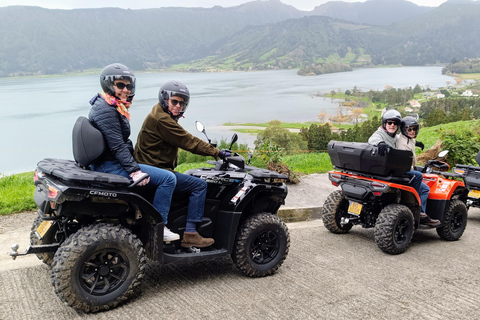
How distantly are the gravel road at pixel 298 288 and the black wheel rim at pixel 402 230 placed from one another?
0.22m

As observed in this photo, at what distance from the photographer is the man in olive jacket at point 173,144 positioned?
14.5ft

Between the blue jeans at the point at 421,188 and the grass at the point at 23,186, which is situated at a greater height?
the blue jeans at the point at 421,188

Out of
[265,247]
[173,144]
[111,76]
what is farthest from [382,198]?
[111,76]

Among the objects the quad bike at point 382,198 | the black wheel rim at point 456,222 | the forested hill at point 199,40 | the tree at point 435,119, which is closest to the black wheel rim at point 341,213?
the quad bike at point 382,198

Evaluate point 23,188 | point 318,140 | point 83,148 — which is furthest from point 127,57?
point 83,148

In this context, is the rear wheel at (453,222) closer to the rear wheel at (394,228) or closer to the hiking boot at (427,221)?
the hiking boot at (427,221)

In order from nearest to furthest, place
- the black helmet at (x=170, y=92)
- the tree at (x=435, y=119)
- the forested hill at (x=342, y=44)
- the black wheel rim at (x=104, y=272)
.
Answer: the black wheel rim at (x=104, y=272)
the black helmet at (x=170, y=92)
the tree at (x=435, y=119)
the forested hill at (x=342, y=44)

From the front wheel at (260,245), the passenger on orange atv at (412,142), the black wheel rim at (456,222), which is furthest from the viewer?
the black wheel rim at (456,222)

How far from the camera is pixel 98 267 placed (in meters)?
3.85

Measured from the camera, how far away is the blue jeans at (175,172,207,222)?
437 centimetres

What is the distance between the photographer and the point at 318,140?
1196 inches

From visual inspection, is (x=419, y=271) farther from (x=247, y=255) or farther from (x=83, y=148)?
(x=83, y=148)

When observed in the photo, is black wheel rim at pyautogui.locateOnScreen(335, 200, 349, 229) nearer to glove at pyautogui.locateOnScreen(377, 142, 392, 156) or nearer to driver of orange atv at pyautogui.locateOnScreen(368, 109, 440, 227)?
driver of orange atv at pyautogui.locateOnScreen(368, 109, 440, 227)

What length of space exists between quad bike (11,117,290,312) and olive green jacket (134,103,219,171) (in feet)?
0.99
